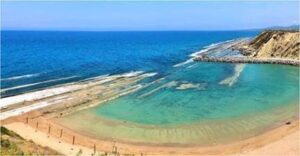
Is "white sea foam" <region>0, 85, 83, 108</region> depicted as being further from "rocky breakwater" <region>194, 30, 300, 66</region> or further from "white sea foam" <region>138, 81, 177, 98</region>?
"rocky breakwater" <region>194, 30, 300, 66</region>

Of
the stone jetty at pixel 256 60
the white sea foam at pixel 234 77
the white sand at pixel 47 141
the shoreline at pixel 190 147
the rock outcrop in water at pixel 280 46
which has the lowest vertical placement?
the white sand at pixel 47 141

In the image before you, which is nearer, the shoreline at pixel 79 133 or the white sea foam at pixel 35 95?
the shoreline at pixel 79 133

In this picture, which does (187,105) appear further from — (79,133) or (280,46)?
(280,46)

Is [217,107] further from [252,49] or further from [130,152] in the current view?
[252,49]

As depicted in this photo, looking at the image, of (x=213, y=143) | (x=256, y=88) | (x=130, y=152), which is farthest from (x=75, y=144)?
(x=256, y=88)

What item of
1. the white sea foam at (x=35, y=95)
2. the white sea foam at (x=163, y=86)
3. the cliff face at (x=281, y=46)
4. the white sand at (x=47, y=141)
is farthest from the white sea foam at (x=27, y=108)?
the cliff face at (x=281, y=46)

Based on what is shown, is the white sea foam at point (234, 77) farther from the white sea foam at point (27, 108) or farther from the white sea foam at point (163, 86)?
the white sea foam at point (27, 108)

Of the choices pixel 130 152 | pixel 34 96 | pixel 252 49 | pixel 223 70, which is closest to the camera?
pixel 130 152

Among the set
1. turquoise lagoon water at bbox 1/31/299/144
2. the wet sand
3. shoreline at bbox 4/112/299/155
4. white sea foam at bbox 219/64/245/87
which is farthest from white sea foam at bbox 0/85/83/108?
white sea foam at bbox 219/64/245/87

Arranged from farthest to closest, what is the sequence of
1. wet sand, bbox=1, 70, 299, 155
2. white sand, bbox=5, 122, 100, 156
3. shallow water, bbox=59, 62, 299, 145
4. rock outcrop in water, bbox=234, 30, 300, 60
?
rock outcrop in water, bbox=234, 30, 300, 60 → shallow water, bbox=59, 62, 299, 145 → wet sand, bbox=1, 70, 299, 155 → white sand, bbox=5, 122, 100, 156

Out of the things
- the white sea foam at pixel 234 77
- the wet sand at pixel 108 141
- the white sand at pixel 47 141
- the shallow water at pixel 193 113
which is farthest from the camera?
the white sea foam at pixel 234 77

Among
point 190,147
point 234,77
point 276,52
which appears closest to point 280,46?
point 276,52
